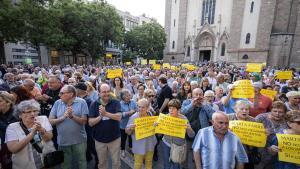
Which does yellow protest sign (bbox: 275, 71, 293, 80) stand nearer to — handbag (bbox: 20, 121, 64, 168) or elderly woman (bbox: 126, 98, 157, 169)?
elderly woman (bbox: 126, 98, 157, 169)

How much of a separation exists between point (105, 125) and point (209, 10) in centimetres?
3691

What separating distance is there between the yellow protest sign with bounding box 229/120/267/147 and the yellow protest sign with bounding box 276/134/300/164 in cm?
23

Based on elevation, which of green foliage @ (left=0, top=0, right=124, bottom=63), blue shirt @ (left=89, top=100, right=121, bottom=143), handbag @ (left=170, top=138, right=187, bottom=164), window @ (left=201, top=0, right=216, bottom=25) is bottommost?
handbag @ (left=170, top=138, right=187, bottom=164)

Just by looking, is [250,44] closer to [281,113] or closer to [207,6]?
[207,6]

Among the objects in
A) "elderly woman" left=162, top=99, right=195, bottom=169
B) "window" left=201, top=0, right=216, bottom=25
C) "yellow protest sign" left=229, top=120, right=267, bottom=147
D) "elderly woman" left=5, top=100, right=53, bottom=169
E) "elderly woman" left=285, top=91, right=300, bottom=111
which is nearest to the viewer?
"elderly woman" left=5, top=100, right=53, bottom=169

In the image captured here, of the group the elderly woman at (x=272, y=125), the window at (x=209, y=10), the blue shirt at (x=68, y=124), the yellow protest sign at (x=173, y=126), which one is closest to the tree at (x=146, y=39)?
the window at (x=209, y=10)

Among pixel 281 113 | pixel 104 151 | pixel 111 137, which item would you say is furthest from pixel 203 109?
pixel 104 151

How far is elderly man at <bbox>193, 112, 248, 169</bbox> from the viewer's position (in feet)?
8.68

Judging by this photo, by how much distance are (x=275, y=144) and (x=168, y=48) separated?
130ft

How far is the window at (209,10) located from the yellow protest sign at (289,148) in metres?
36.2

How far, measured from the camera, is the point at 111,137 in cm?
373

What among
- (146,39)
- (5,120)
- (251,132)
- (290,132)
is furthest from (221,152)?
(146,39)

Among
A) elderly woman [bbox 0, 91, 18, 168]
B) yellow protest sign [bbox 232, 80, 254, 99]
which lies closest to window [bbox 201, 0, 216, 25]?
yellow protest sign [bbox 232, 80, 254, 99]

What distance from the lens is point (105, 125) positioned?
366 centimetres
